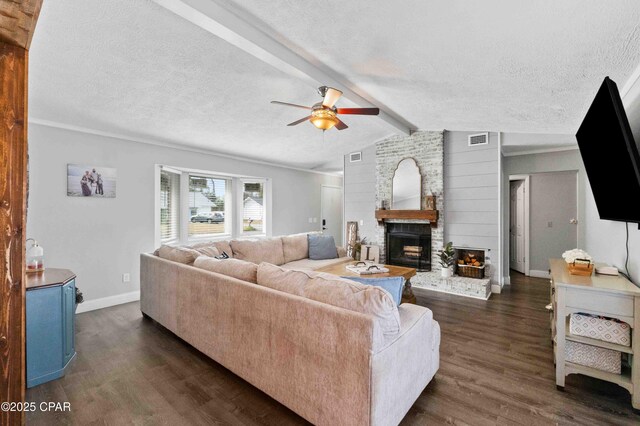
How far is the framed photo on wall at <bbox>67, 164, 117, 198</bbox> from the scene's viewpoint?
3719 millimetres

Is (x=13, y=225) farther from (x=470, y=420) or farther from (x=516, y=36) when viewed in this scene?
(x=516, y=36)

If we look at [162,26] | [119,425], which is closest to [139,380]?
[119,425]

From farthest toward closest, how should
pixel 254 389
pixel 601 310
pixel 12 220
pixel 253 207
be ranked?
1. pixel 253 207
2. pixel 254 389
3. pixel 601 310
4. pixel 12 220

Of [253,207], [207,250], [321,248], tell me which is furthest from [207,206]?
[321,248]

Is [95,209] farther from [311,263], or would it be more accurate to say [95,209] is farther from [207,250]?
[311,263]

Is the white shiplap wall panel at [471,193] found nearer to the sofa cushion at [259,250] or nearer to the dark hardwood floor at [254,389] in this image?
the dark hardwood floor at [254,389]

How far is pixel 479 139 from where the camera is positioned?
4.88m

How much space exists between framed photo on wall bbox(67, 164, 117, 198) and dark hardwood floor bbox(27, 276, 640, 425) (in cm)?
175

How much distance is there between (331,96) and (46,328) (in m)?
3.09

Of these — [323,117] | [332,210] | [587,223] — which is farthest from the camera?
[332,210]

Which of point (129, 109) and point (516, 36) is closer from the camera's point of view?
point (516, 36)

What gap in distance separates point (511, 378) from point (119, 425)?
2.80 metres

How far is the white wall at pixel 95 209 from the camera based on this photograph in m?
3.50

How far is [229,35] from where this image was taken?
2.18 meters
